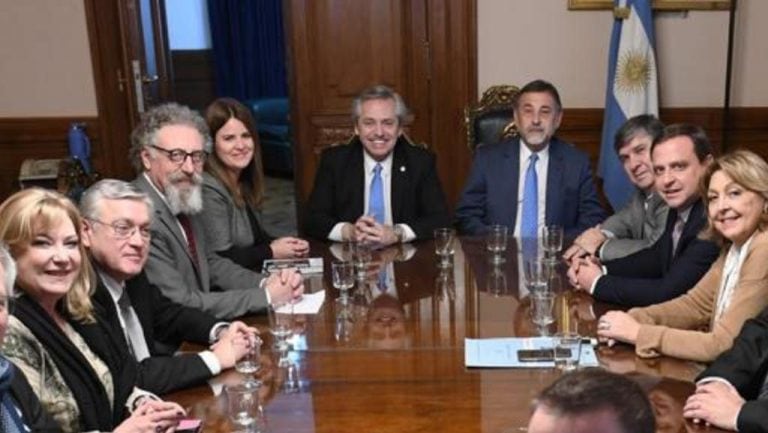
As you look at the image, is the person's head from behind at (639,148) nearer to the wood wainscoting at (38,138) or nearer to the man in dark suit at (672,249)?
the man in dark suit at (672,249)

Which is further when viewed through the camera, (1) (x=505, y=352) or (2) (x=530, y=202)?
(2) (x=530, y=202)

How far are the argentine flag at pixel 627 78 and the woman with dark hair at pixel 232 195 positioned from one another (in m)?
2.26

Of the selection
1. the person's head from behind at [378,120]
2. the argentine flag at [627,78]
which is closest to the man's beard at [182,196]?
the person's head from behind at [378,120]

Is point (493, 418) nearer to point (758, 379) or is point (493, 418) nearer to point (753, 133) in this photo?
point (758, 379)

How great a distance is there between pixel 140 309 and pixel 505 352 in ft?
3.12

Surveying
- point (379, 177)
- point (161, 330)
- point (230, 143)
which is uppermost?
point (230, 143)

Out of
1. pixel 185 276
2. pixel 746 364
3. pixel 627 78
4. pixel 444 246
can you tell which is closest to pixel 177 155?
pixel 185 276

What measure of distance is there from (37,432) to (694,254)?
1687 mm

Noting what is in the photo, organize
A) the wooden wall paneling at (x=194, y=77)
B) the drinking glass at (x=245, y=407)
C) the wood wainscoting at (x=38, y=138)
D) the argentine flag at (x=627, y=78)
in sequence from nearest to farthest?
the drinking glass at (x=245, y=407) → the argentine flag at (x=627, y=78) → the wood wainscoting at (x=38, y=138) → the wooden wall paneling at (x=194, y=77)

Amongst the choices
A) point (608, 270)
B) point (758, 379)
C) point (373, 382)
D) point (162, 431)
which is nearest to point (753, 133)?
point (608, 270)

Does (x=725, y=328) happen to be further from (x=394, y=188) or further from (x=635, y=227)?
(x=394, y=188)

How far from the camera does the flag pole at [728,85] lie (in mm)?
4207

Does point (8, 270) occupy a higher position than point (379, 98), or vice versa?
point (379, 98)

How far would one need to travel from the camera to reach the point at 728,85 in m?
4.20
